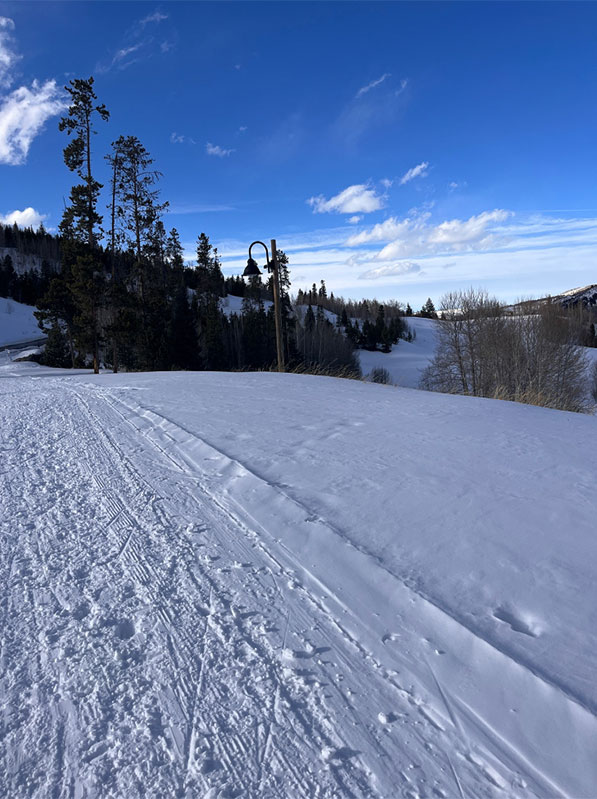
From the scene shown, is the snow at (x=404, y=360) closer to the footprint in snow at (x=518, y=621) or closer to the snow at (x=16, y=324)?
the snow at (x=16, y=324)

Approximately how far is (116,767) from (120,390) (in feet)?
29.2

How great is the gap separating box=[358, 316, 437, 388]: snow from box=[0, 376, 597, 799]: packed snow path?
140 ft

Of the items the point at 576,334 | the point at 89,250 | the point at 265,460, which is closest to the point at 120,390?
the point at 265,460

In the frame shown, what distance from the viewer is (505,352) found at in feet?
86.0

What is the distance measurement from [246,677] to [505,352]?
27.5 metres

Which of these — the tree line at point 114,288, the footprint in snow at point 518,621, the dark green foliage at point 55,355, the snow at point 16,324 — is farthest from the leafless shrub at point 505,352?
the snow at point 16,324

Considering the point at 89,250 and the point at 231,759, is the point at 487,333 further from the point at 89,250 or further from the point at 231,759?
the point at 231,759

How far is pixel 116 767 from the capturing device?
1554 mm

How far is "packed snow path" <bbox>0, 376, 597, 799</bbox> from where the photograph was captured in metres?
1.54

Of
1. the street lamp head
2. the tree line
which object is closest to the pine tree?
the tree line

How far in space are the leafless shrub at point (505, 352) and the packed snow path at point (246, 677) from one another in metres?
22.8

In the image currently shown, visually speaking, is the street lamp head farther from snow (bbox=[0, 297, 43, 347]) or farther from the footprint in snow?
snow (bbox=[0, 297, 43, 347])

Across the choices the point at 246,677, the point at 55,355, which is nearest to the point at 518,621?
the point at 246,677

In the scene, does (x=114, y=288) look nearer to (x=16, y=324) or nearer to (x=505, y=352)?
(x=505, y=352)
